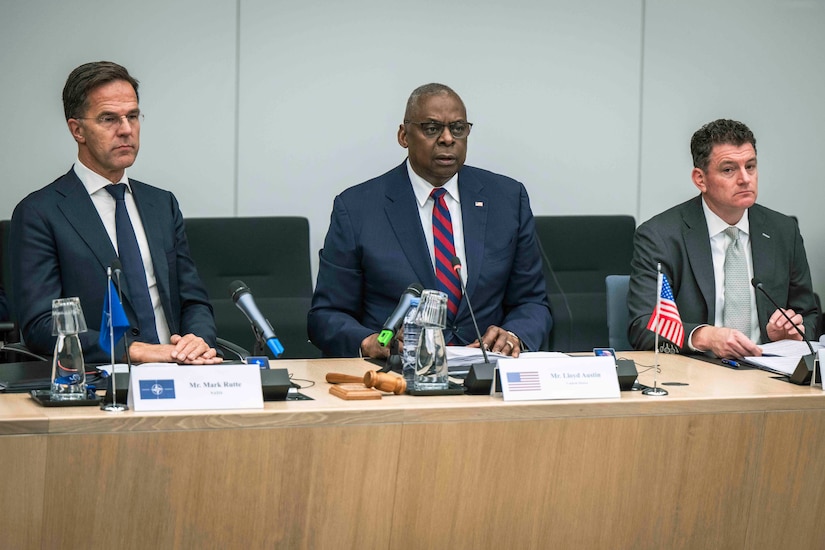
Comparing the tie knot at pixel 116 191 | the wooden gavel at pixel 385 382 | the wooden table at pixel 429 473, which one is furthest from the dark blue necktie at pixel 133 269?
the wooden gavel at pixel 385 382

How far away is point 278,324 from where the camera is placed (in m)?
4.66

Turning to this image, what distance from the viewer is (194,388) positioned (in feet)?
7.47

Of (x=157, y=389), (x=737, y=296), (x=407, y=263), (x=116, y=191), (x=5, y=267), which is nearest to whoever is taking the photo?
(x=157, y=389)

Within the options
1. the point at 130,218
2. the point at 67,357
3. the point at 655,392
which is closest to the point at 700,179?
the point at 655,392

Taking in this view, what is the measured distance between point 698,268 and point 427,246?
888 millimetres

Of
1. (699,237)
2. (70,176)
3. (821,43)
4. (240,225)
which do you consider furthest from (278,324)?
(821,43)

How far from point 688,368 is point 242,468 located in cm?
142

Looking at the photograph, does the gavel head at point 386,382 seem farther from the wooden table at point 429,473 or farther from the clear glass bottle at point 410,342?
the clear glass bottle at point 410,342

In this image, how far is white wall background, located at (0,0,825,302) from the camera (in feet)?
16.3

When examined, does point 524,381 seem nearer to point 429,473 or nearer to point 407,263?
point 429,473

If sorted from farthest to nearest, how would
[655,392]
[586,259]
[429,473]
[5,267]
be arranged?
[586,259] < [5,267] < [655,392] < [429,473]

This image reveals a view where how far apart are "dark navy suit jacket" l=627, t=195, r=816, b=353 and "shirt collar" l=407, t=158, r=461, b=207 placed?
64 cm

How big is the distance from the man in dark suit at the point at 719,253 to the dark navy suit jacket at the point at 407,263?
0.37m

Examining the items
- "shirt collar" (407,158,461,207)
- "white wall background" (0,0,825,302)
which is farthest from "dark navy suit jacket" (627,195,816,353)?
"white wall background" (0,0,825,302)
